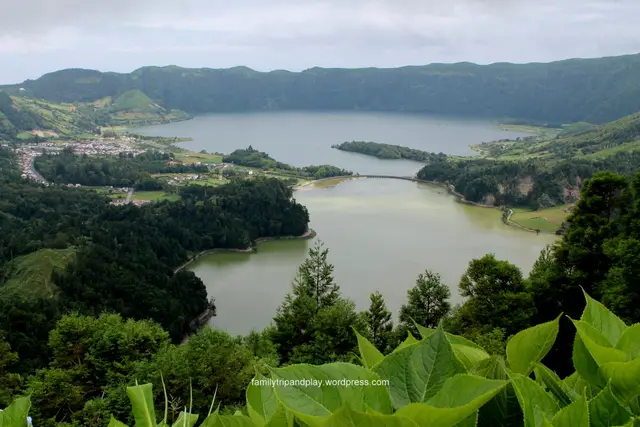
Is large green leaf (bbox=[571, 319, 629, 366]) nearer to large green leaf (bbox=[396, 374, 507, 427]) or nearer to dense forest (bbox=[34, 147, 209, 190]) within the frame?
large green leaf (bbox=[396, 374, 507, 427])

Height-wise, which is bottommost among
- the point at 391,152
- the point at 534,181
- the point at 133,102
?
the point at 534,181

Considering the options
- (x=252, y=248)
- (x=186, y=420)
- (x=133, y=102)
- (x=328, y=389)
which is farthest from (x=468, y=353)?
(x=133, y=102)

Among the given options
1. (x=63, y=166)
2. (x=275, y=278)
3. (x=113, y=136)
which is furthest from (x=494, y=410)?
(x=113, y=136)

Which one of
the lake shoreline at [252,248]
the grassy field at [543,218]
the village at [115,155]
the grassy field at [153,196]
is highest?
the village at [115,155]

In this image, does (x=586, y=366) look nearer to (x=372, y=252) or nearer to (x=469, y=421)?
(x=469, y=421)

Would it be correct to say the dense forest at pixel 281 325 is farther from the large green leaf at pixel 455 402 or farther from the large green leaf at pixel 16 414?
the large green leaf at pixel 16 414

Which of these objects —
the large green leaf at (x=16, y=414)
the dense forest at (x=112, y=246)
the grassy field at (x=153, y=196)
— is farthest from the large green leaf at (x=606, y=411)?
the grassy field at (x=153, y=196)
